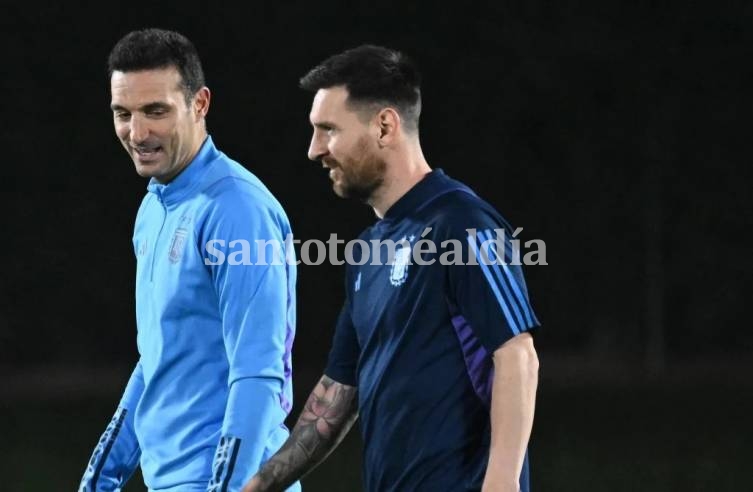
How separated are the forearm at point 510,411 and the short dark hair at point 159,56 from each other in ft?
4.47

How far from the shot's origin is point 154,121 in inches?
150

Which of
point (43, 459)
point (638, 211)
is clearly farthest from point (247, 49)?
point (43, 459)

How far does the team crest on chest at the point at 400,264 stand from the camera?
3225 mm

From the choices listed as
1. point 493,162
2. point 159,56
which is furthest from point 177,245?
point 493,162

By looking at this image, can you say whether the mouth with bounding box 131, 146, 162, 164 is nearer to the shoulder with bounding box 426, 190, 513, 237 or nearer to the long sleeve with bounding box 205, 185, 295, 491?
the long sleeve with bounding box 205, 185, 295, 491

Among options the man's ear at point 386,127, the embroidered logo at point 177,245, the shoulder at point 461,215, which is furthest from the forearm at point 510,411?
the embroidered logo at point 177,245

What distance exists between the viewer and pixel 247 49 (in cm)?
2048

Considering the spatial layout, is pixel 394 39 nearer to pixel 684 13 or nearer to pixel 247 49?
pixel 247 49

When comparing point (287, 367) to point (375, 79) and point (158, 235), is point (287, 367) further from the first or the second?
point (375, 79)

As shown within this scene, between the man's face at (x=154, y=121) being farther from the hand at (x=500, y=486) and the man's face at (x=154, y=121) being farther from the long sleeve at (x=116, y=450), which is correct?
the hand at (x=500, y=486)

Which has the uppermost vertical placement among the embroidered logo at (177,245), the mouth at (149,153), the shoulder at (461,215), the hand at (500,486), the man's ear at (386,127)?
the man's ear at (386,127)

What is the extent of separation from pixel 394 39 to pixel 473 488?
18007mm

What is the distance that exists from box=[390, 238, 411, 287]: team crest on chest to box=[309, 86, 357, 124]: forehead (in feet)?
1.14

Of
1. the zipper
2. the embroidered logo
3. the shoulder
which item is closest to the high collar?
the zipper
